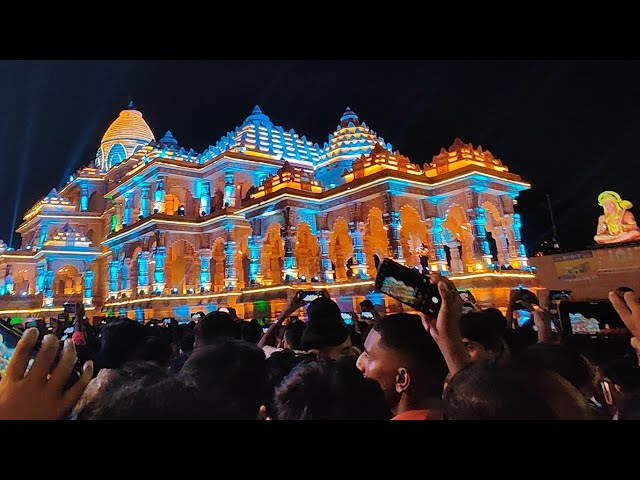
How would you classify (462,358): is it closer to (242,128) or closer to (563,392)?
(563,392)

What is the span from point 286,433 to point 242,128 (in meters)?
30.9

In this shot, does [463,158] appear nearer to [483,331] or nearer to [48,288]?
[483,331]

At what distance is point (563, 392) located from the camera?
5.38ft

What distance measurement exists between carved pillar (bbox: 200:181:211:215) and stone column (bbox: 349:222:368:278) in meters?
13.5

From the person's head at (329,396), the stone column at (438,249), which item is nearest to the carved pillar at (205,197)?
the stone column at (438,249)

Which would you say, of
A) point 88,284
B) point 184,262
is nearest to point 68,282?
point 88,284

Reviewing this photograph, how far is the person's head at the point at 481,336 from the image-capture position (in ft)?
12.4

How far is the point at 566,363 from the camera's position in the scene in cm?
320

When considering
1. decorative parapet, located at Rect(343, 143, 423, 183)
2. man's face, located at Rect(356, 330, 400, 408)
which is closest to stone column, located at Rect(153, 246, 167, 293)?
decorative parapet, located at Rect(343, 143, 423, 183)

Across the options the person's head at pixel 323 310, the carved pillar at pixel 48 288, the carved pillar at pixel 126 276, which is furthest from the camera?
the carved pillar at pixel 48 288

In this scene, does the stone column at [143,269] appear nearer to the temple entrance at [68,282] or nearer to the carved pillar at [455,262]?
the temple entrance at [68,282]

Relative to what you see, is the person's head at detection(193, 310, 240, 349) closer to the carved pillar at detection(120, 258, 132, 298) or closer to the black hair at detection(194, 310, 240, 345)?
the black hair at detection(194, 310, 240, 345)

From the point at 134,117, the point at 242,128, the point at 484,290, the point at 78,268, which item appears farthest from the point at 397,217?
the point at 134,117

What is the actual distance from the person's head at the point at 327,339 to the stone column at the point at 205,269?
78.6 ft
